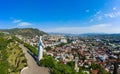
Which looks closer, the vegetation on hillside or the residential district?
the vegetation on hillside

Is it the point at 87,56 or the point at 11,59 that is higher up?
the point at 11,59

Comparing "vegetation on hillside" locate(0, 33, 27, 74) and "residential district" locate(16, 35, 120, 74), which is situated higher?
"vegetation on hillside" locate(0, 33, 27, 74)

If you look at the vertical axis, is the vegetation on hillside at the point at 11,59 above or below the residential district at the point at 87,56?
above

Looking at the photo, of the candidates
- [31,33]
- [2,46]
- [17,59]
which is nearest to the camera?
[17,59]

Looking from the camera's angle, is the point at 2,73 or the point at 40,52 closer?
the point at 2,73

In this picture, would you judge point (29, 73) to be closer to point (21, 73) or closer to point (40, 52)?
point (21, 73)

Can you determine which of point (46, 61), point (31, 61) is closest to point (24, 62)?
point (31, 61)

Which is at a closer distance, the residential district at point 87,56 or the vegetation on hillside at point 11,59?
the vegetation on hillside at point 11,59

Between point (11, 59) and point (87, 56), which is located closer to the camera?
point (11, 59)

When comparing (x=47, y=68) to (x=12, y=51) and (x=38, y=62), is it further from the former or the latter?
(x=12, y=51)

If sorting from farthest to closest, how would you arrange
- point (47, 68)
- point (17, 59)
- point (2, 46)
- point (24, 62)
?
point (2, 46) → point (17, 59) → point (24, 62) → point (47, 68)

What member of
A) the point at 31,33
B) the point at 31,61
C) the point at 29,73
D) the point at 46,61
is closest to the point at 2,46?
the point at 31,61
